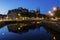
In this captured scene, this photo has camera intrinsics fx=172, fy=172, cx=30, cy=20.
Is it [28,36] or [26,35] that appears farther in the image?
[26,35]

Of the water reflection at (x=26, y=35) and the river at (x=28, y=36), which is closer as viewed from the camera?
the river at (x=28, y=36)

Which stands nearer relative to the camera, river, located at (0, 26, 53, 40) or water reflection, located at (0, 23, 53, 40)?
river, located at (0, 26, 53, 40)

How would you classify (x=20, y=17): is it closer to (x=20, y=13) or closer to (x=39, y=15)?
(x=20, y=13)

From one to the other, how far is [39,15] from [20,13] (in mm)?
18041

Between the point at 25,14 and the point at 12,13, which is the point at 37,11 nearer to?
the point at 25,14

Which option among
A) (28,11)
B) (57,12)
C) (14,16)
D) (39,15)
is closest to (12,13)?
(14,16)

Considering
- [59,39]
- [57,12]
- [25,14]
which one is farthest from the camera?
[25,14]

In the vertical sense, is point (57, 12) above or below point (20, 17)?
above

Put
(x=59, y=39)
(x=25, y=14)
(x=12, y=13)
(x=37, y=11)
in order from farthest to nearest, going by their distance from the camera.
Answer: (x=12, y=13)
(x=25, y=14)
(x=37, y=11)
(x=59, y=39)

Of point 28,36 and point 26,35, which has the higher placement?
point 28,36

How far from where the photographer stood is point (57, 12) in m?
51.1

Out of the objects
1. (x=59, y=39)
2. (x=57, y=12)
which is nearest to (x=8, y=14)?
(x=57, y=12)

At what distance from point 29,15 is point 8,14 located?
2514 centimetres

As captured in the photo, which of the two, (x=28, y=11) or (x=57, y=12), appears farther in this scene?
(x=28, y=11)
